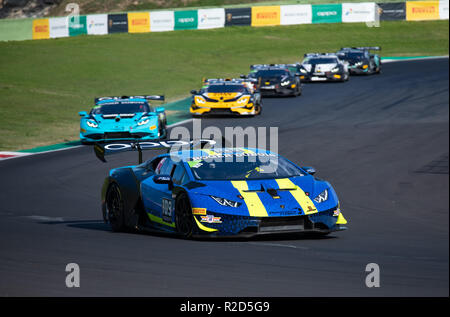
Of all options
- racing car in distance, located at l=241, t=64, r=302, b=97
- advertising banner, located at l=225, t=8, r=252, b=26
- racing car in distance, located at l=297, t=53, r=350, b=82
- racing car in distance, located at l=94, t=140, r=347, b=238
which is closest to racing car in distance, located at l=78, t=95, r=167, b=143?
racing car in distance, located at l=241, t=64, r=302, b=97

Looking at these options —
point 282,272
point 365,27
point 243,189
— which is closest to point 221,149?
point 243,189

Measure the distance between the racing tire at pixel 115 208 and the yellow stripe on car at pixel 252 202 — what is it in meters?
2.08

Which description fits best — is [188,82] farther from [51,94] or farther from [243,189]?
[243,189]

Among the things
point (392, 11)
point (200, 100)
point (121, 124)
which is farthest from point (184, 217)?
point (392, 11)

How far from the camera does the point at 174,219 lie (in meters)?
10.2

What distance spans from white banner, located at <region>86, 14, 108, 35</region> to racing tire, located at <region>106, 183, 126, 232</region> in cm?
4676

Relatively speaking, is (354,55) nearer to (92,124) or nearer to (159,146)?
(92,124)

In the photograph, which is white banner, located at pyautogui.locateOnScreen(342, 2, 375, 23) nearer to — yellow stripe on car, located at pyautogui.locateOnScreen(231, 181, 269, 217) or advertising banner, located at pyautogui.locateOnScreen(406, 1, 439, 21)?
advertising banner, located at pyautogui.locateOnScreen(406, 1, 439, 21)

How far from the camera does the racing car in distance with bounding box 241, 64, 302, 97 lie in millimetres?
33844

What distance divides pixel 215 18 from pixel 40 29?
1190 centimetres

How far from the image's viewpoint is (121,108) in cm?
2356

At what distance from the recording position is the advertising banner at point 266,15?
58.2m

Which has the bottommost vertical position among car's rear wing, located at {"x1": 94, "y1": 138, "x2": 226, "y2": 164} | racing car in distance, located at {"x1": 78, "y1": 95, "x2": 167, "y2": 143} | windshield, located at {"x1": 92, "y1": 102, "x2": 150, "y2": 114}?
racing car in distance, located at {"x1": 78, "y1": 95, "x2": 167, "y2": 143}

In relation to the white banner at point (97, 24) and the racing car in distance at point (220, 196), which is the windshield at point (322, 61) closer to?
the white banner at point (97, 24)
